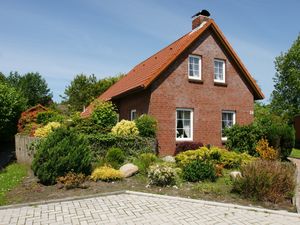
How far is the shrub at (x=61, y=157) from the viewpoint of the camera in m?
9.96

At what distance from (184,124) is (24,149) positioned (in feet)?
27.6

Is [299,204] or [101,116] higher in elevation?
[101,116]

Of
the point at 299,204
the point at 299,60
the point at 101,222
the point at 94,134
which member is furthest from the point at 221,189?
the point at 299,60

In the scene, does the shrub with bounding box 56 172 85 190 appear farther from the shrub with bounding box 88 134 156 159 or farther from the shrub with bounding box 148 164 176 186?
the shrub with bounding box 88 134 156 159

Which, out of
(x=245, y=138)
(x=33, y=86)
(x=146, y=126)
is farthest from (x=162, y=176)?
(x=33, y=86)

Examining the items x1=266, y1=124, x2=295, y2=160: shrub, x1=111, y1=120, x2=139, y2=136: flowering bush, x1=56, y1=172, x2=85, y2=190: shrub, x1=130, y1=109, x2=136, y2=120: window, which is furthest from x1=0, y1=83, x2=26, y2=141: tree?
x1=266, y1=124, x2=295, y2=160: shrub

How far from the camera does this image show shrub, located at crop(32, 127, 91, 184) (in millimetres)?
9961

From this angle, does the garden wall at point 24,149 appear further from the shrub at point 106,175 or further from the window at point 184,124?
the window at point 184,124

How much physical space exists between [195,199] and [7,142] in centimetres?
2053

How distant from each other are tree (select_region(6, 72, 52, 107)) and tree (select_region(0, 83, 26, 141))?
1690 centimetres

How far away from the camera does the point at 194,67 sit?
1812cm

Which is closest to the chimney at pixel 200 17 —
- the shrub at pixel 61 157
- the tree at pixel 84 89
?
the shrub at pixel 61 157

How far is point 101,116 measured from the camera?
16.0 m

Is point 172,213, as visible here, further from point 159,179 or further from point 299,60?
point 299,60
